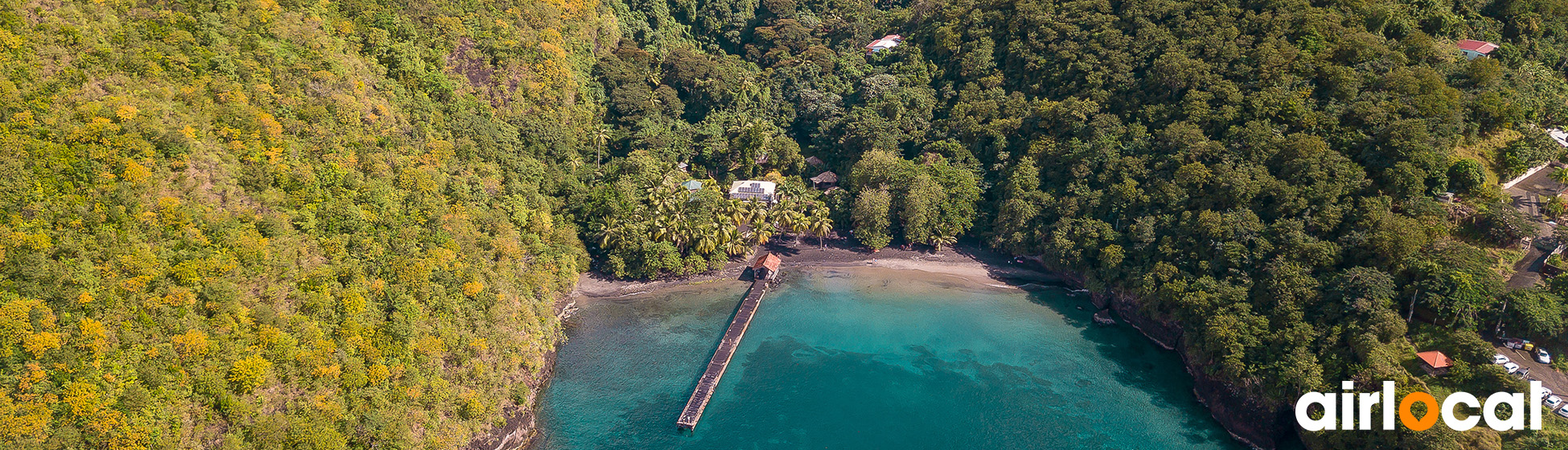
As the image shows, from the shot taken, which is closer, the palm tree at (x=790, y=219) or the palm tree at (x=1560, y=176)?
the palm tree at (x=1560, y=176)

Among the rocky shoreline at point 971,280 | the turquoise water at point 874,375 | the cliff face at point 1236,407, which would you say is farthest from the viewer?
the turquoise water at point 874,375

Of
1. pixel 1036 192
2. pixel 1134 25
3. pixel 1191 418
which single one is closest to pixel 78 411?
pixel 1191 418

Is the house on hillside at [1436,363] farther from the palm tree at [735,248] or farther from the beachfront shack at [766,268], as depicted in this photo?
the palm tree at [735,248]

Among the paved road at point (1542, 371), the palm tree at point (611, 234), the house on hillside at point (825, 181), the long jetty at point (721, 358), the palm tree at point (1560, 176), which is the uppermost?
the palm tree at point (1560, 176)

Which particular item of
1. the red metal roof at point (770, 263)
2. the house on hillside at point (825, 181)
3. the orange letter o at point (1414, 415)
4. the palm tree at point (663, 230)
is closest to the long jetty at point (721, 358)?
the red metal roof at point (770, 263)

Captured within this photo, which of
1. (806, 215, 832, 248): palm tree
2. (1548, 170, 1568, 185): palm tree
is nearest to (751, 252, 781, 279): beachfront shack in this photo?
(806, 215, 832, 248): palm tree

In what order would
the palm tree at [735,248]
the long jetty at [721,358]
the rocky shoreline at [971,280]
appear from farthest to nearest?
the palm tree at [735,248] → the long jetty at [721,358] → the rocky shoreline at [971,280]

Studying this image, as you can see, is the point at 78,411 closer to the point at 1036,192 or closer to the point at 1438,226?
the point at 1036,192

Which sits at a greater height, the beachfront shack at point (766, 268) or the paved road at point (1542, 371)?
the paved road at point (1542, 371)
